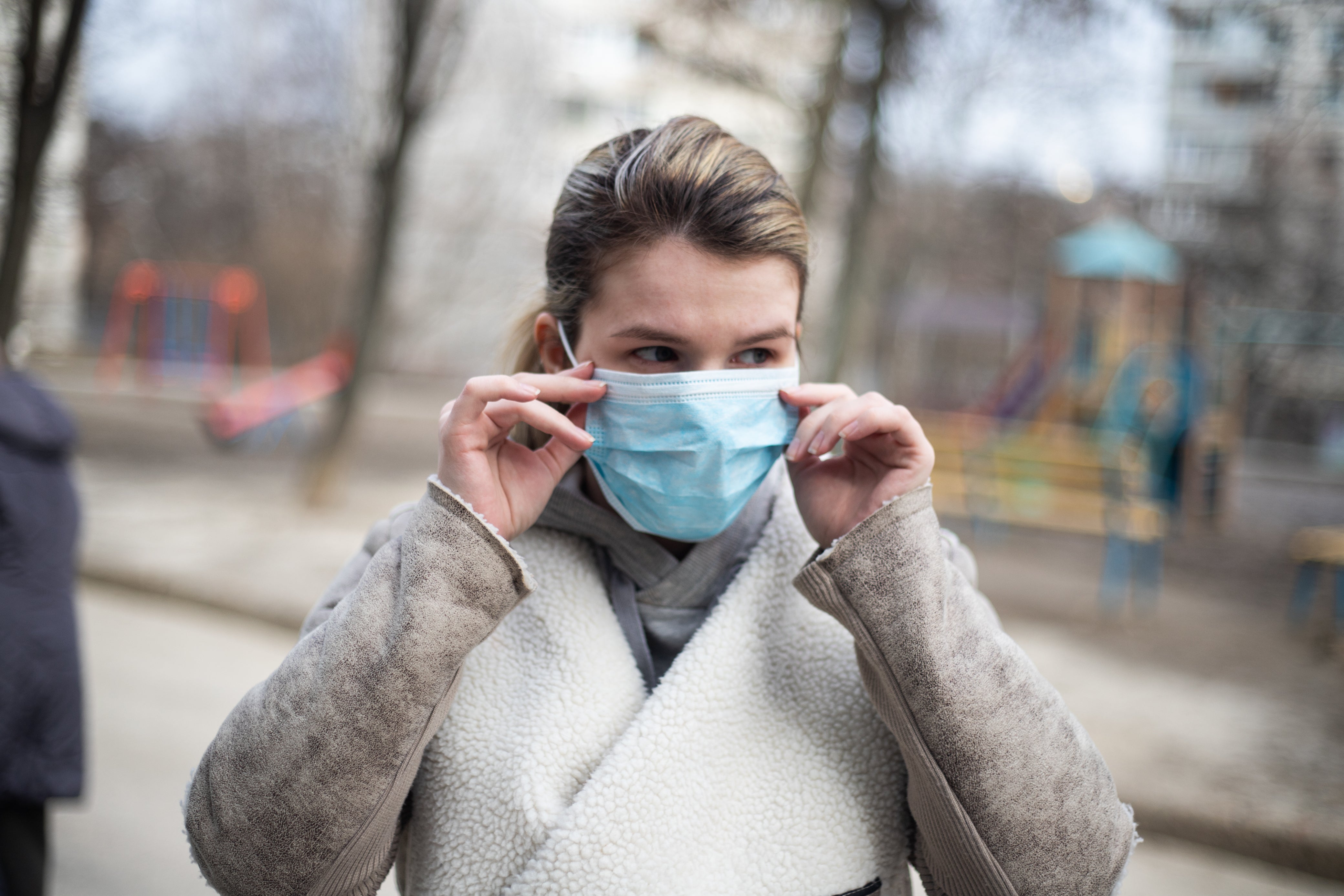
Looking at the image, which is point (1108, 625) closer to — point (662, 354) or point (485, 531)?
point (662, 354)

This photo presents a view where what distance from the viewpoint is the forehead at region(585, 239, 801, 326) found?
4.64 feet

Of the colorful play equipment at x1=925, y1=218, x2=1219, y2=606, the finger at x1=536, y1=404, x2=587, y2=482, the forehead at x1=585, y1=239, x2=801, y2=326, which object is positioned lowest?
the colorful play equipment at x1=925, y1=218, x2=1219, y2=606

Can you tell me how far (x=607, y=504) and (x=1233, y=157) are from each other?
41.1m

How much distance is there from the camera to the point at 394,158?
8148 millimetres

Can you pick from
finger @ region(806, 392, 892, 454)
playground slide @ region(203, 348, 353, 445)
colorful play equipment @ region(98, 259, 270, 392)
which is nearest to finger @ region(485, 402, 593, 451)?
finger @ region(806, 392, 892, 454)

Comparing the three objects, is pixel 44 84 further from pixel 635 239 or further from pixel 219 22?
pixel 219 22

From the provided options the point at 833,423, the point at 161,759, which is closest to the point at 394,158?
the point at 161,759

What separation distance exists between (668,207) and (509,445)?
0.42 m

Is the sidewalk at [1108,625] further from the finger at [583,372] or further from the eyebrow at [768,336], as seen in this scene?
the finger at [583,372]

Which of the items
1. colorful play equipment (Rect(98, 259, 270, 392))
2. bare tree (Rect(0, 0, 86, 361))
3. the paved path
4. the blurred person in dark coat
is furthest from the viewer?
colorful play equipment (Rect(98, 259, 270, 392))

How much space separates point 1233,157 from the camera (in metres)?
35.6

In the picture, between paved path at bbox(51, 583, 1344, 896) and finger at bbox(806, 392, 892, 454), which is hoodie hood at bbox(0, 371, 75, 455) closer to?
paved path at bbox(51, 583, 1344, 896)

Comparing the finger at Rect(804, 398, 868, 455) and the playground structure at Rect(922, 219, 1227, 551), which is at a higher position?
the finger at Rect(804, 398, 868, 455)

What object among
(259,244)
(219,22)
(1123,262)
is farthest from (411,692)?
(259,244)
